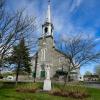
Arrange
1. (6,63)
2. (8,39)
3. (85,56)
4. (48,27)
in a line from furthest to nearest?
1. (48,27)
2. (85,56)
3. (6,63)
4. (8,39)

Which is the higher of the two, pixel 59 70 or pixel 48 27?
pixel 48 27

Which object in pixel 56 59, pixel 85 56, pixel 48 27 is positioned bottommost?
pixel 85 56

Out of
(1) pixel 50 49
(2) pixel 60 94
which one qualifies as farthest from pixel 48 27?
(2) pixel 60 94

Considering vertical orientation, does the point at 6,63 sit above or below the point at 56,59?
below

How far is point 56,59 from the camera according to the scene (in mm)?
61375

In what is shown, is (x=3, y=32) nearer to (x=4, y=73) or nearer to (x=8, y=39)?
(x=8, y=39)

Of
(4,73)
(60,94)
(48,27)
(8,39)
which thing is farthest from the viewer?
(48,27)

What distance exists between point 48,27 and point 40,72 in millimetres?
13750

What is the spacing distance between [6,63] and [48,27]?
150ft

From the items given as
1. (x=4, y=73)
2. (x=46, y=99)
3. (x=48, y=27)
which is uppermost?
(x=48, y=27)

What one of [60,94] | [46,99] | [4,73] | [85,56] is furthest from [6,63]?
[85,56]

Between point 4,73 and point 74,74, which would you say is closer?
point 4,73

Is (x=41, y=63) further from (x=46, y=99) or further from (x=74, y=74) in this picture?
(x=46, y=99)

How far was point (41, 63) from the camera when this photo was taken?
207 feet
